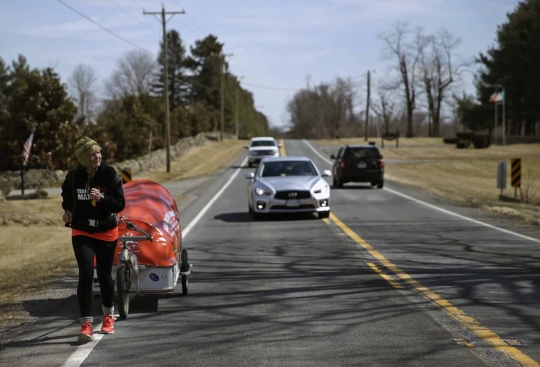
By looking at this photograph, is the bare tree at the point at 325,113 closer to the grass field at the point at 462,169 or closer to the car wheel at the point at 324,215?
the grass field at the point at 462,169

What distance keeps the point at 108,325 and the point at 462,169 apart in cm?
5306

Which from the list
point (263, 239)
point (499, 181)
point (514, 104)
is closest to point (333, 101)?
point (514, 104)

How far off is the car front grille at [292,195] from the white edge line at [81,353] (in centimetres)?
1280

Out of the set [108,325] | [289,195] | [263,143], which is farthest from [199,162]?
[108,325]

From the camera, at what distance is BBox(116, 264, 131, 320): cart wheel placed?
848cm

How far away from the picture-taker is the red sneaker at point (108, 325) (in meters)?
8.06

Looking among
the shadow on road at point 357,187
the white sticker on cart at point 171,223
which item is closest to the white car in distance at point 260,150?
the shadow on road at point 357,187

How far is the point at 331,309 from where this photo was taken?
9203mm

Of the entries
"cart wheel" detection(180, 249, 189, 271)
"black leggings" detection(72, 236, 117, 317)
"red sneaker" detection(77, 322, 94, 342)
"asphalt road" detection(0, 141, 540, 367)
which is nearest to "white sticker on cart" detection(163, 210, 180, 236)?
"cart wheel" detection(180, 249, 189, 271)

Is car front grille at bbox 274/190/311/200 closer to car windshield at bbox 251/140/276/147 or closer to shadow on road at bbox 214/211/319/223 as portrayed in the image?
shadow on road at bbox 214/211/319/223

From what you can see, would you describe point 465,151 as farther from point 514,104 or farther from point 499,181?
point 499,181

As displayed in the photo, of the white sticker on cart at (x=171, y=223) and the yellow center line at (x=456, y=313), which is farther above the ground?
the white sticker on cart at (x=171, y=223)

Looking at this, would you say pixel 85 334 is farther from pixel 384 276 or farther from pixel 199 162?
pixel 199 162

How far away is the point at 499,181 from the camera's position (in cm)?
3069
